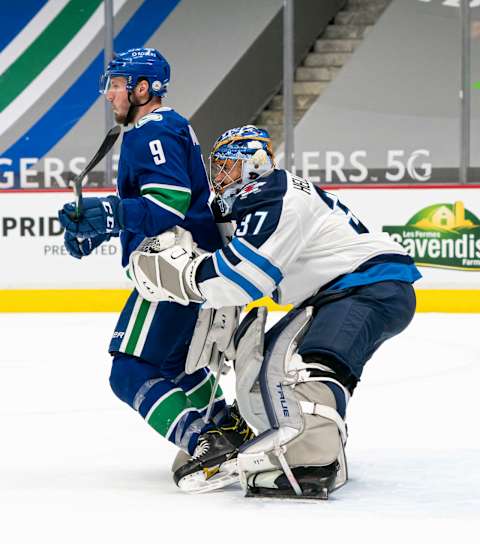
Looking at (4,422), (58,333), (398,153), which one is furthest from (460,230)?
(4,422)

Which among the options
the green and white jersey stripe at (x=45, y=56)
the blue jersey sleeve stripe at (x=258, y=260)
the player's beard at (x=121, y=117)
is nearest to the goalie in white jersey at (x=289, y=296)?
the blue jersey sleeve stripe at (x=258, y=260)

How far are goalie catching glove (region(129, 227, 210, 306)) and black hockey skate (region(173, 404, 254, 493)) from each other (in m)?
0.33

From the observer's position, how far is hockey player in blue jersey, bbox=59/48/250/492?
2.97 m

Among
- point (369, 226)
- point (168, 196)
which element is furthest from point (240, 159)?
point (369, 226)

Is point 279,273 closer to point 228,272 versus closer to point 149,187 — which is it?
point 228,272

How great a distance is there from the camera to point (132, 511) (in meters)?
2.70

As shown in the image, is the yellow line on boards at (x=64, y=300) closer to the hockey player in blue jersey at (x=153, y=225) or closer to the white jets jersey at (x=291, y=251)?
the hockey player in blue jersey at (x=153, y=225)

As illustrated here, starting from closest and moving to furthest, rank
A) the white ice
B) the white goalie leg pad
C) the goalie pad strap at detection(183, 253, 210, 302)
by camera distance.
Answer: the white ice < the goalie pad strap at detection(183, 253, 210, 302) < the white goalie leg pad

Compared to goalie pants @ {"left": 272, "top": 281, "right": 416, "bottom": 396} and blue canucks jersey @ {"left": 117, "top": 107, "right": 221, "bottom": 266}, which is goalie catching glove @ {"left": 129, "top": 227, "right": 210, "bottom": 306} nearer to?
blue canucks jersey @ {"left": 117, "top": 107, "right": 221, "bottom": 266}

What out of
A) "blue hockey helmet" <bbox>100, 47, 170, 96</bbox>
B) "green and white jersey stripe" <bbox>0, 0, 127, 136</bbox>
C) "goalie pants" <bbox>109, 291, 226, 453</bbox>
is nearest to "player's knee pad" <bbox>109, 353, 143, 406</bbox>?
"goalie pants" <bbox>109, 291, 226, 453</bbox>

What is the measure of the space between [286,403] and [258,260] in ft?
1.04

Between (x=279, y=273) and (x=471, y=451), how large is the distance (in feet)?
2.99

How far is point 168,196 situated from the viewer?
2984 mm

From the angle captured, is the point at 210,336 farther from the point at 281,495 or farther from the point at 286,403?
the point at 281,495
